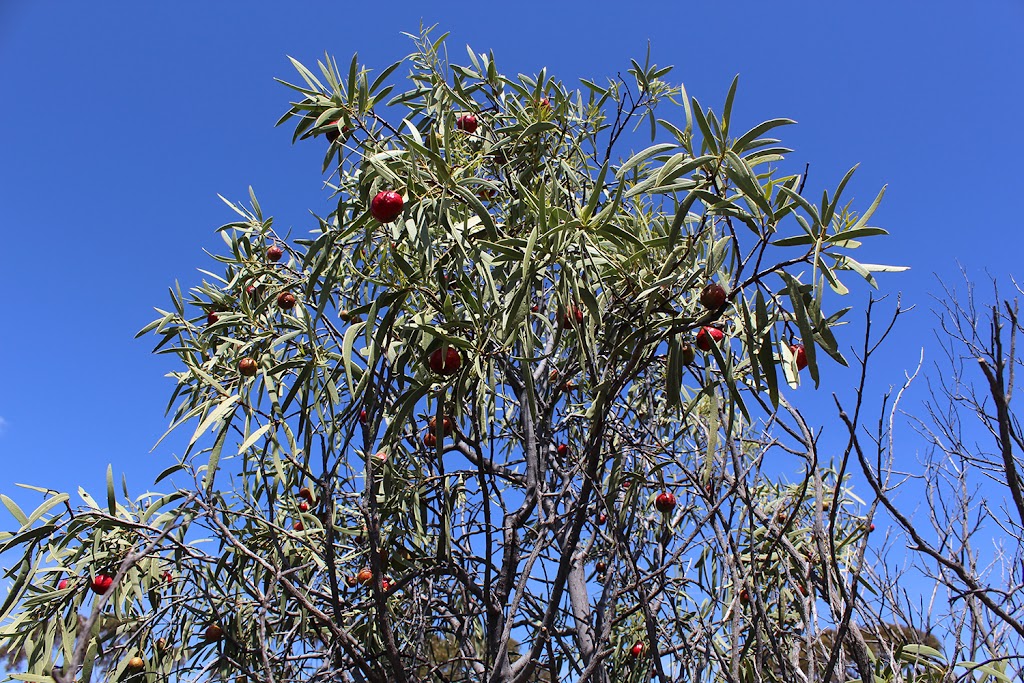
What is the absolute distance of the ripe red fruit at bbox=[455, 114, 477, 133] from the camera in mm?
2496

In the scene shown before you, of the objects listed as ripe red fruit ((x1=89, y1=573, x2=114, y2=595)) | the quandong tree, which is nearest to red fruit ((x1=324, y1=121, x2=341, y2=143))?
the quandong tree

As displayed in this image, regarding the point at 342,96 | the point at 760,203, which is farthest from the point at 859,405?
the point at 342,96

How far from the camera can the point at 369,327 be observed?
5.14 ft

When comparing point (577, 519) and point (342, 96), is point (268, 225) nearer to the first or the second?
point (342, 96)

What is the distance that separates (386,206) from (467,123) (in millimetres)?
1059

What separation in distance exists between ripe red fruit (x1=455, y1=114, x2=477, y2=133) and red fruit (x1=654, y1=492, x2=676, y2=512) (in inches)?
59.2

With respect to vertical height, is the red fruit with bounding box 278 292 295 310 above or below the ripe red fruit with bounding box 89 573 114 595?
above

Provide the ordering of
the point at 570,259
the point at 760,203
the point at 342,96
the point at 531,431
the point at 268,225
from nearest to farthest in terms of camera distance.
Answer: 1. the point at 760,203
2. the point at 570,259
3. the point at 342,96
4. the point at 531,431
5. the point at 268,225

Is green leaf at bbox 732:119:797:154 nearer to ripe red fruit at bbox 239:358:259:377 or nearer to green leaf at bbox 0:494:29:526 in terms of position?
ripe red fruit at bbox 239:358:259:377

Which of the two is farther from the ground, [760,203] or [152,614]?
[760,203]

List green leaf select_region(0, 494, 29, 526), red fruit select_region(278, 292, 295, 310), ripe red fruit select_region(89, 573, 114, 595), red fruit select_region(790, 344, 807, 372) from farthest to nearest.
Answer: red fruit select_region(278, 292, 295, 310) < ripe red fruit select_region(89, 573, 114, 595) < green leaf select_region(0, 494, 29, 526) < red fruit select_region(790, 344, 807, 372)

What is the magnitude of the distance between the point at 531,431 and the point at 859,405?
985 millimetres

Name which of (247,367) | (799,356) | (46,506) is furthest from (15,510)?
(799,356)

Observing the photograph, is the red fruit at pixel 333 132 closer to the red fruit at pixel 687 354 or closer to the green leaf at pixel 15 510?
the red fruit at pixel 687 354
